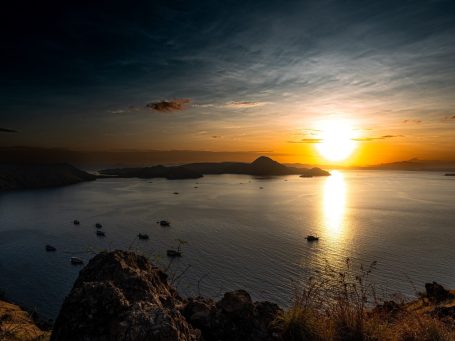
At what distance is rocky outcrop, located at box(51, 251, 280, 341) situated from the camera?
4.51m

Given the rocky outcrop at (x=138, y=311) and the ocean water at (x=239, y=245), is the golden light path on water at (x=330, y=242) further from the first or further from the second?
the rocky outcrop at (x=138, y=311)

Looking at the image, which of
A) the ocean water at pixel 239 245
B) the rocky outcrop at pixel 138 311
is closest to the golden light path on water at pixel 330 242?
the ocean water at pixel 239 245

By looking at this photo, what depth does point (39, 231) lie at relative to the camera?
241 ft

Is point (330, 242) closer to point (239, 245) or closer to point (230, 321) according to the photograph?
point (239, 245)

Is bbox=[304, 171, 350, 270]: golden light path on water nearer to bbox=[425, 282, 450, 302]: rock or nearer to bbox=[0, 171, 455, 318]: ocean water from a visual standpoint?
bbox=[0, 171, 455, 318]: ocean water

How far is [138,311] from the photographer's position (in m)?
4.68

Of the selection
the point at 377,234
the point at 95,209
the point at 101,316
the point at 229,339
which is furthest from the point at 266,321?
the point at 95,209

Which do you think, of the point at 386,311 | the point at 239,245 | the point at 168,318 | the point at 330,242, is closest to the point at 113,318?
the point at 168,318

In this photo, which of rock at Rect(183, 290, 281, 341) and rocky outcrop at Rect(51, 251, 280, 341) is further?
rock at Rect(183, 290, 281, 341)

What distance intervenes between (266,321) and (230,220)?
7671 cm

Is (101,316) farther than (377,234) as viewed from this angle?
No

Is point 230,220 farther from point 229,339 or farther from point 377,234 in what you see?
point 229,339

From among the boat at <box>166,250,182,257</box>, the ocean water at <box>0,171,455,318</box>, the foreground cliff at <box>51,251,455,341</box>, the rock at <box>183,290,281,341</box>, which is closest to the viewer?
the foreground cliff at <box>51,251,455,341</box>

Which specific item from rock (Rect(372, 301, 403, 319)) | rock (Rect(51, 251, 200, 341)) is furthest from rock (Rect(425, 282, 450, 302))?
rock (Rect(51, 251, 200, 341))
